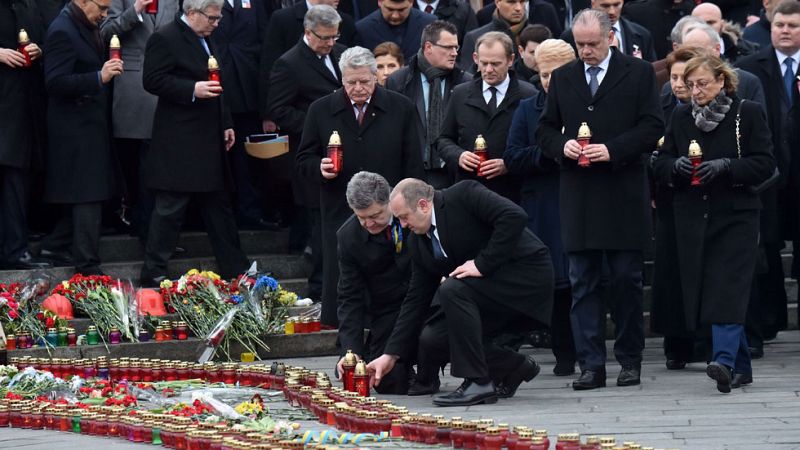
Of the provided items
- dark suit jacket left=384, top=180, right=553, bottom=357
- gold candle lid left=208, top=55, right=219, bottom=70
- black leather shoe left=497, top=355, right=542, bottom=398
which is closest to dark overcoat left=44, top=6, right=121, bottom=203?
gold candle lid left=208, top=55, right=219, bottom=70

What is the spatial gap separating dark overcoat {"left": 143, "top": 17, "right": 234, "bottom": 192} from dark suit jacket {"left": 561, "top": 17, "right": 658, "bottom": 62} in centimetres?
304

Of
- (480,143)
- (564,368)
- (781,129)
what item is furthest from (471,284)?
(781,129)

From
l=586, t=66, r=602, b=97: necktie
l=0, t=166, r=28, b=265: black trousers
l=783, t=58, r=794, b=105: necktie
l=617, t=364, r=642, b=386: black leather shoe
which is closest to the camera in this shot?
Result: l=617, t=364, r=642, b=386: black leather shoe

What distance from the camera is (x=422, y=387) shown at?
11859 millimetres

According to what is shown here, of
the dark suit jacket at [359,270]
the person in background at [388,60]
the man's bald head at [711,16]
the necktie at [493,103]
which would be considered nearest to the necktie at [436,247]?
the dark suit jacket at [359,270]

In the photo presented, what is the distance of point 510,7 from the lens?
50.1 feet

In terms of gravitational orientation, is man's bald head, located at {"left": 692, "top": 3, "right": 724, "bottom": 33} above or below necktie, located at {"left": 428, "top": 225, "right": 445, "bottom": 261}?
above

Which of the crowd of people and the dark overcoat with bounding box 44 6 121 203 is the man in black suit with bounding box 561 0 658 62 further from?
the dark overcoat with bounding box 44 6 121 203

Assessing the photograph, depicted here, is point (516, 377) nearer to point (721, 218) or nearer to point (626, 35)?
point (721, 218)

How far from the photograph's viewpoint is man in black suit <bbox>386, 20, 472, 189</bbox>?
13953 mm

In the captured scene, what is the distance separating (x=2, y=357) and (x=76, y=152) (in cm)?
230

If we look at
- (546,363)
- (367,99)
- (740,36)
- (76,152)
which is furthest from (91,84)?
(740,36)

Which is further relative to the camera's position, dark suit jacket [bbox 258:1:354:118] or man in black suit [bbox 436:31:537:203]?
dark suit jacket [bbox 258:1:354:118]

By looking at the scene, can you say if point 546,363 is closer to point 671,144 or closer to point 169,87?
point 671,144
